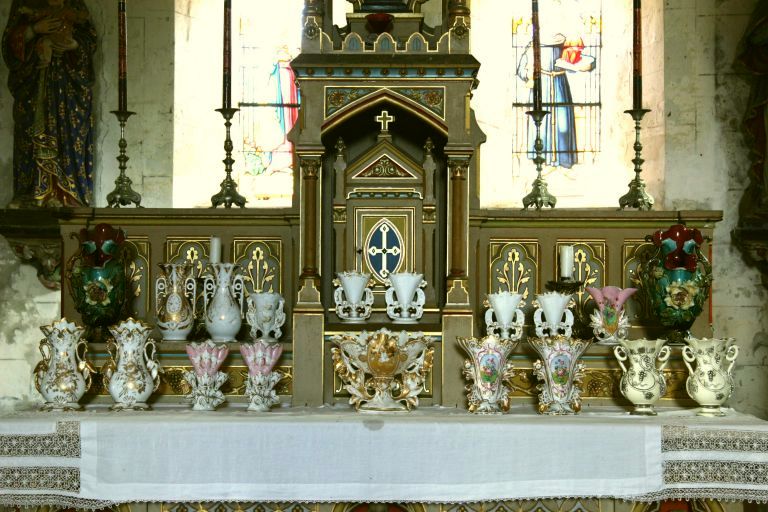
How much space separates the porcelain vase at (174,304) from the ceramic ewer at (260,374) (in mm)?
387

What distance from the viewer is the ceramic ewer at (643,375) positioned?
5.19m

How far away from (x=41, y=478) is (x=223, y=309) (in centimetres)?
111

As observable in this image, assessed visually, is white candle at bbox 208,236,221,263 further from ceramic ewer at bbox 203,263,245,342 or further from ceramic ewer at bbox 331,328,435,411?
ceramic ewer at bbox 331,328,435,411

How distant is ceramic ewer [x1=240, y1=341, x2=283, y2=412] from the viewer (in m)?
5.25

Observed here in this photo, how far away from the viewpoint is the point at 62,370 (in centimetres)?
527

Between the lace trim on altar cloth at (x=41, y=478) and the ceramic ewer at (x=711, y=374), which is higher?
the ceramic ewer at (x=711, y=374)

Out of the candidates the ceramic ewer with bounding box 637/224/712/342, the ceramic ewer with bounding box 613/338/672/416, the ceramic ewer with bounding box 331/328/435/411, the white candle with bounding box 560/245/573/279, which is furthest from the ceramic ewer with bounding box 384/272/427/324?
the ceramic ewer with bounding box 637/224/712/342

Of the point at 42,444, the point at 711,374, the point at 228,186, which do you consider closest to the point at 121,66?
the point at 228,186

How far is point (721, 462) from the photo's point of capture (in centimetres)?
480

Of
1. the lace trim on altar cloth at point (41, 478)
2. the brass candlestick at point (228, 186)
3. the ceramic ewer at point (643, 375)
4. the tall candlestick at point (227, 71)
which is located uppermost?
the tall candlestick at point (227, 71)

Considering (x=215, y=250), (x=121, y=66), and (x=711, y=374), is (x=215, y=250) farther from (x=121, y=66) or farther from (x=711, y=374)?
(x=711, y=374)

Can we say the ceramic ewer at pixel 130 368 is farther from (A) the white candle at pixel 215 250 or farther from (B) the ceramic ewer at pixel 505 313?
(B) the ceramic ewer at pixel 505 313

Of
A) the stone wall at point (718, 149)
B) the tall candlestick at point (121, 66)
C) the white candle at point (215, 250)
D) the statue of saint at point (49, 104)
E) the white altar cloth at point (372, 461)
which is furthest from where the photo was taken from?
the stone wall at point (718, 149)

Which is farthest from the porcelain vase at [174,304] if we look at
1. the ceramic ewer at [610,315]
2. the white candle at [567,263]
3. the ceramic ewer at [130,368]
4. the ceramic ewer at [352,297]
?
the ceramic ewer at [610,315]
